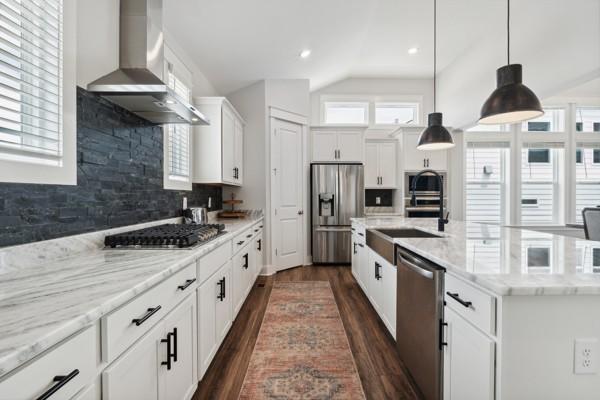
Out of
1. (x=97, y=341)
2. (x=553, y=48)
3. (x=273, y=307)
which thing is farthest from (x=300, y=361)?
(x=553, y=48)

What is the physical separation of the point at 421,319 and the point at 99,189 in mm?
2020

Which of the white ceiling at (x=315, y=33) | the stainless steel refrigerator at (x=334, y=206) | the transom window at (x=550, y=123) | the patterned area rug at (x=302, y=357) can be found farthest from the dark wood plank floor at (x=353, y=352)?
the transom window at (x=550, y=123)

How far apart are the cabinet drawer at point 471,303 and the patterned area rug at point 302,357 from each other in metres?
0.89

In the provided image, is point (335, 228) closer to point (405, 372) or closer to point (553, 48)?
point (405, 372)

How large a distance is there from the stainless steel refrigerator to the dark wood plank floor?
1.35 m

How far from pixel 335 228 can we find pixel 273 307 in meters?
2.18

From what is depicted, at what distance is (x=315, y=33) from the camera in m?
3.54

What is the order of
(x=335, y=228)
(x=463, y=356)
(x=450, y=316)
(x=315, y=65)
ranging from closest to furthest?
(x=463, y=356)
(x=450, y=316)
(x=315, y=65)
(x=335, y=228)

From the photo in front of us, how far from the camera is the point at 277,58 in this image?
3.79m

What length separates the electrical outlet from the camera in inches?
36.3

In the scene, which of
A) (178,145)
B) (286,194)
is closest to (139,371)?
(178,145)

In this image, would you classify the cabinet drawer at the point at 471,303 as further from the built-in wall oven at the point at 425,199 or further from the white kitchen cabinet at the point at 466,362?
the built-in wall oven at the point at 425,199

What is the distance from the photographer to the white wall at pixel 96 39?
1.47 meters

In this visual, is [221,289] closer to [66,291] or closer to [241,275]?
[241,275]
